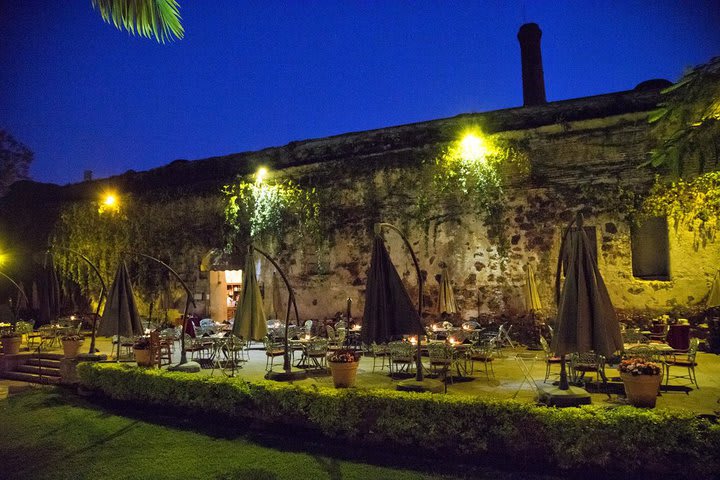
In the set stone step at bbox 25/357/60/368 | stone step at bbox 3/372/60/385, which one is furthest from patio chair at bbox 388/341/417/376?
stone step at bbox 25/357/60/368

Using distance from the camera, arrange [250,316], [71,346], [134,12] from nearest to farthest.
Answer: [134,12], [250,316], [71,346]

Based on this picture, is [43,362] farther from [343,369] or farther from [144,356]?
[343,369]

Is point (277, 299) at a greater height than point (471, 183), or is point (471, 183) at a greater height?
point (471, 183)

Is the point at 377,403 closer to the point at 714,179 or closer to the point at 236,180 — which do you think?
the point at 714,179

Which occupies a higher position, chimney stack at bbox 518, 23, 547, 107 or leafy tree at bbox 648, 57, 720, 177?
chimney stack at bbox 518, 23, 547, 107

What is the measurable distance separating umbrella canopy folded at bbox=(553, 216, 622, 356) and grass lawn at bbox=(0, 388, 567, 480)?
1688mm

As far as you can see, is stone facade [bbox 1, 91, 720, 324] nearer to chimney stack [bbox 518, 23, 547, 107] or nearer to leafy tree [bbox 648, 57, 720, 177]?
chimney stack [bbox 518, 23, 547, 107]

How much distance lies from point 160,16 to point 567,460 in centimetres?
696

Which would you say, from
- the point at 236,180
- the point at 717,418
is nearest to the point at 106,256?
the point at 236,180

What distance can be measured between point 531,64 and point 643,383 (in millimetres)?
15468

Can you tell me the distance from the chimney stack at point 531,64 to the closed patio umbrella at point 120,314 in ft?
48.7

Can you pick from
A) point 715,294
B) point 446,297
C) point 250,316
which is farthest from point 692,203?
point 250,316

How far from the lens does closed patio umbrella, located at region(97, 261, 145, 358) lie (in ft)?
33.3

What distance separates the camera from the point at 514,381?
8.69 meters
